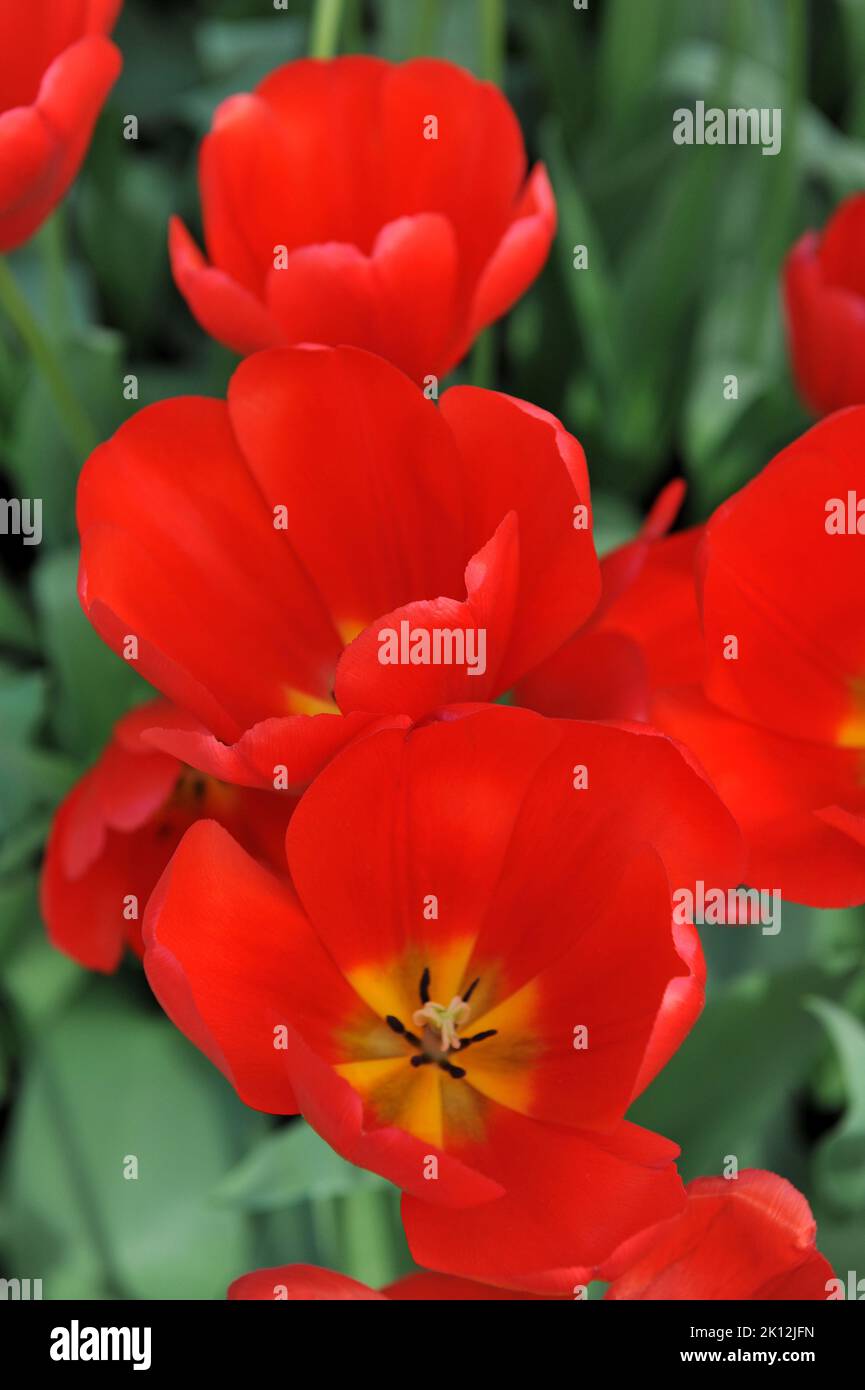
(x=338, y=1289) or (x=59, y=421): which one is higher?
(x=59, y=421)

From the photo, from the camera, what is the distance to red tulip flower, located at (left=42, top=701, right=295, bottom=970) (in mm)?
602

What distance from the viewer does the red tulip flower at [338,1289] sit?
0.44 metres

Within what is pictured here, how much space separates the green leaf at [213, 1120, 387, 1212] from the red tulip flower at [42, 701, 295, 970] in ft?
0.39

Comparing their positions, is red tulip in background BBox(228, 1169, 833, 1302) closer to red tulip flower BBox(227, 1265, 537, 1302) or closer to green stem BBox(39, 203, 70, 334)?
red tulip flower BBox(227, 1265, 537, 1302)

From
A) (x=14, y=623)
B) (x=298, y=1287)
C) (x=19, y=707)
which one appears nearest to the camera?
(x=298, y=1287)

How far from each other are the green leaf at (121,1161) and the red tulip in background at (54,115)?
0.47 metres

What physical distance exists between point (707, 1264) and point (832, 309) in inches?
16.8

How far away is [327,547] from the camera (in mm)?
541

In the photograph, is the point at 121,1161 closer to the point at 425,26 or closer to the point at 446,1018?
the point at 446,1018

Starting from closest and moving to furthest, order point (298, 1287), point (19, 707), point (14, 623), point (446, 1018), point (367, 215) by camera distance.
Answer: point (298, 1287) → point (446, 1018) → point (367, 215) → point (19, 707) → point (14, 623)

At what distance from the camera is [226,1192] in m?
0.69

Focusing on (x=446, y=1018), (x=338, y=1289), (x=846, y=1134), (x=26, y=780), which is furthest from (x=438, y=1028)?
(x=26, y=780)

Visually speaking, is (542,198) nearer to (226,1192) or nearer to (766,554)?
(766,554)
